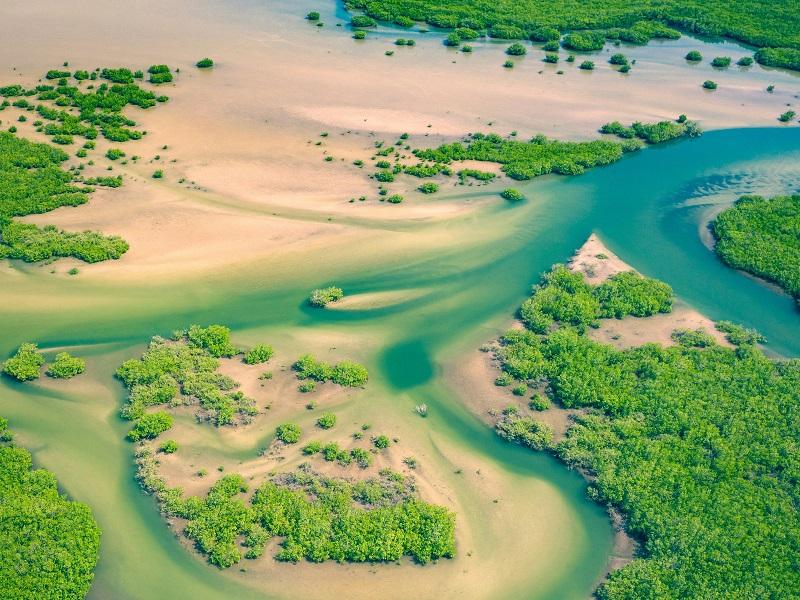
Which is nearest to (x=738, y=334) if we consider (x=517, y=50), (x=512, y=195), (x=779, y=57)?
(x=512, y=195)

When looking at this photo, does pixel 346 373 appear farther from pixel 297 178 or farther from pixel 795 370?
pixel 795 370

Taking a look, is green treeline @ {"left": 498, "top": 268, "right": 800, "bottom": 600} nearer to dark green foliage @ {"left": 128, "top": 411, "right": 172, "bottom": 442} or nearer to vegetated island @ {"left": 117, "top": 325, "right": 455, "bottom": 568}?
vegetated island @ {"left": 117, "top": 325, "right": 455, "bottom": 568}

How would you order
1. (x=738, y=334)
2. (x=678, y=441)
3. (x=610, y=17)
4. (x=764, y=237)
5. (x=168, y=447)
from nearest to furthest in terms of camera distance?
(x=168, y=447), (x=678, y=441), (x=738, y=334), (x=764, y=237), (x=610, y=17)

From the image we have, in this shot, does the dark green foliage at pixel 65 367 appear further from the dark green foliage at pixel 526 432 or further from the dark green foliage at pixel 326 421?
the dark green foliage at pixel 526 432

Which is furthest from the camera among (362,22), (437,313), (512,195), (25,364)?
(362,22)

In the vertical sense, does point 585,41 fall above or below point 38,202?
above

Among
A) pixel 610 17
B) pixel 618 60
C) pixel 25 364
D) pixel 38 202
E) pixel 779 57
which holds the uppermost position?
pixel 610 17

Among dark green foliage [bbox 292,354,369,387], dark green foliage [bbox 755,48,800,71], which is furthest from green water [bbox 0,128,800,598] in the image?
dark green foliage [bbox 755,48,800,71]

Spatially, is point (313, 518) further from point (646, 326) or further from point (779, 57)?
point (779, 57)

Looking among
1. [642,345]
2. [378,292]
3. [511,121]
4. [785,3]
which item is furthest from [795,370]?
[785,3]
